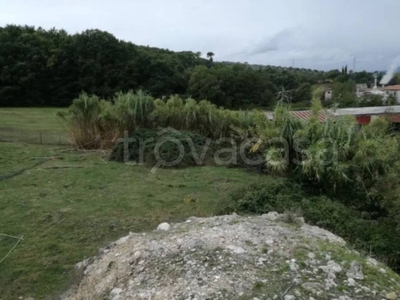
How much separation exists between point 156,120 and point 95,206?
5.91 meters

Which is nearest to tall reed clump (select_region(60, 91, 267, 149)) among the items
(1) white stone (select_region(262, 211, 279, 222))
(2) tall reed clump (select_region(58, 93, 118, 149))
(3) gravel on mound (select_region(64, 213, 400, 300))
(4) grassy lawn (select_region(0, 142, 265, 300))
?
(2) tall reed clump (select_region(58, 93, 118, 149))

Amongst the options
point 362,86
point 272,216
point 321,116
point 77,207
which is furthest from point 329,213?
point 362,86

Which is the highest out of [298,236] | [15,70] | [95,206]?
[15,70]

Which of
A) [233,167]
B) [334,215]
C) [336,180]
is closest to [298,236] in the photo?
[334,215]

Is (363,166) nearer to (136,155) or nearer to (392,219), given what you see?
(392,219)

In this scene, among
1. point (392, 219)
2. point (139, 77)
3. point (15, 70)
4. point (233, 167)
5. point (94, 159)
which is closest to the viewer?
point (392, 219)

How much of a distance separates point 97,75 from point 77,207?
102 feet

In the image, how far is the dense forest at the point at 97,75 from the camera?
34.3 meters

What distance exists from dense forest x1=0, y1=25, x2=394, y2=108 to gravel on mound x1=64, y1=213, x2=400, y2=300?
29.8 metres

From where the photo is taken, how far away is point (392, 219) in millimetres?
5320

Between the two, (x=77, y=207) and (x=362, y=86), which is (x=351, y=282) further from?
(x=362, y=86)

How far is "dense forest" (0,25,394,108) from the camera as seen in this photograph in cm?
3431

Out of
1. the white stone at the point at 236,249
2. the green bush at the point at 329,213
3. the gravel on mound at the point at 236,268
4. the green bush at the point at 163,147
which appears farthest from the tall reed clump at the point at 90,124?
the white stone at the point at 236,249

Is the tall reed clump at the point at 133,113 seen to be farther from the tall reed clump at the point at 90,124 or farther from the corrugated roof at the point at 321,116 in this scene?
the corrugated roof at the point at 321,116
